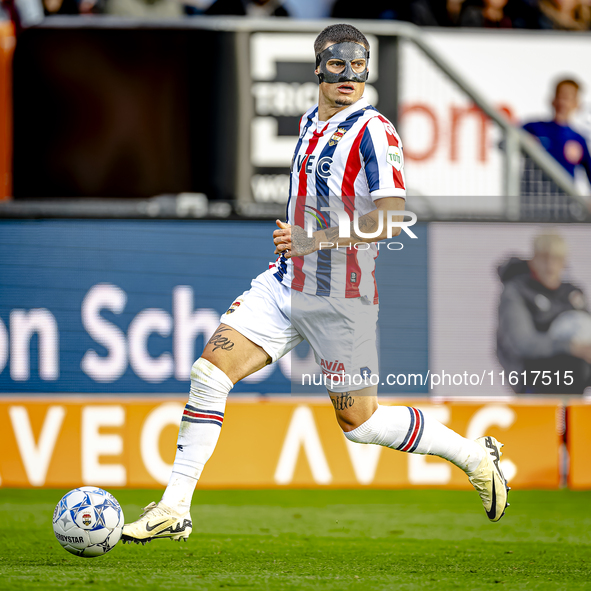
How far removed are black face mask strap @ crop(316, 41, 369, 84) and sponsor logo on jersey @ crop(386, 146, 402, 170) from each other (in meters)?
0.37

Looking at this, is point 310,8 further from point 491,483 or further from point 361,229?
point 491,483

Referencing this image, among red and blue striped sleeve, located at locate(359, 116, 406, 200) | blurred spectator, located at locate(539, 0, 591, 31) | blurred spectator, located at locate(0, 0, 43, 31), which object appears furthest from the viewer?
blurred spectator, located at locate(539, 0, 591, 31)

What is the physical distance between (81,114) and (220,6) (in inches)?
75.6

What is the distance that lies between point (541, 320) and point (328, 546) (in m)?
2.75

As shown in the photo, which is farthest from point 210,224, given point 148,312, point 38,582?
point 38,582

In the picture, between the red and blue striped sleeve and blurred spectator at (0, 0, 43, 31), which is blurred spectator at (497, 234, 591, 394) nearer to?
the red and blue striped sleeve

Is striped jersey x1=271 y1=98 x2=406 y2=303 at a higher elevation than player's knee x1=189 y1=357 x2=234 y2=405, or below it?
higher

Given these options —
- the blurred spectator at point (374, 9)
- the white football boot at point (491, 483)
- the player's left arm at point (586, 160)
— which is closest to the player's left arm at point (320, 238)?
the white football boot at point (491, 483)

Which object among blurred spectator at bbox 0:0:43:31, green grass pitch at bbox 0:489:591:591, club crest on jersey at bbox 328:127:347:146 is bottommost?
green grass pitch at bbox 0:489:591:591

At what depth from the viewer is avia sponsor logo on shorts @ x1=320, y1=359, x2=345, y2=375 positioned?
4.14 metres

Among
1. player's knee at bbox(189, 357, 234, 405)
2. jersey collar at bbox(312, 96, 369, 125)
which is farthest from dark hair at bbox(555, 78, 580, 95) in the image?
player's knee at bbox(189, 357, 234, 405)

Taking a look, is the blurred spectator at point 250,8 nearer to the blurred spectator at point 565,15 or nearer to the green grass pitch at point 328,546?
the blurred spectator at point 565,15

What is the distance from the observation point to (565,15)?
29.6ft

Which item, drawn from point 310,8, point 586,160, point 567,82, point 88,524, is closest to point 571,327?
point 586,160
